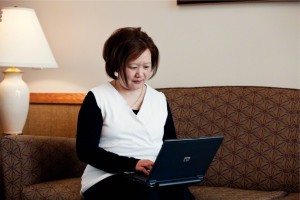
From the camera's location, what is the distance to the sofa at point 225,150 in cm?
A: 251

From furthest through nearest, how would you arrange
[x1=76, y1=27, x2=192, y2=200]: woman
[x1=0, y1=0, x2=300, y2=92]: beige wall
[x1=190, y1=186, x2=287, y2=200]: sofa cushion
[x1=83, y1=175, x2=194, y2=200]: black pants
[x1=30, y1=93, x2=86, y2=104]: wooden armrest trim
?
[x1=30, y1=93, x2=86, y2=104]: wooden armrest trim < [x1=0, y1=0, x2=300, y2=92]: beige wall < [x1=190, y1=186, x2=287, y2=200]: sofa cushion < [x1=76, y1=27, x2=192, y2=200]: woman < [x1=83, y1=175, x2=194, y2=200]: black pants

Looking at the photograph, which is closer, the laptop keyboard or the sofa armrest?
the laptop keyboard

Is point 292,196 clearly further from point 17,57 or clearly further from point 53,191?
point 17,57

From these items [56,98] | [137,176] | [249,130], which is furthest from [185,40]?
[137,176]

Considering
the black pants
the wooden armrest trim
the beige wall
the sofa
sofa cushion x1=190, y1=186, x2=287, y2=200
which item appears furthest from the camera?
the wooden armrest trim

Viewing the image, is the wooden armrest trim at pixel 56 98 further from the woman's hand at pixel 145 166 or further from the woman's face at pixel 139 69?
the woman's hand at pixel 145 166

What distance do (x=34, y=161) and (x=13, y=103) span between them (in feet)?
1.77

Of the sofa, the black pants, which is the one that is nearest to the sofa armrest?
the sofa

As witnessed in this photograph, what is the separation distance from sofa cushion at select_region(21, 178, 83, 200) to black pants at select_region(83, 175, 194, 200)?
0.72 ft

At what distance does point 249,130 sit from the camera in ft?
8.70

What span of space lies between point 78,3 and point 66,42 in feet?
0.85

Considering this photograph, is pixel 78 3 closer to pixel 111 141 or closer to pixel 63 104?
pixel 63 104

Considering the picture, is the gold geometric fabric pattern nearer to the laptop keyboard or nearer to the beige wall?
the beige wall

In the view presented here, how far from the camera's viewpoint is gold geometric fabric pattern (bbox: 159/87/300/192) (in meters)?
2.55
